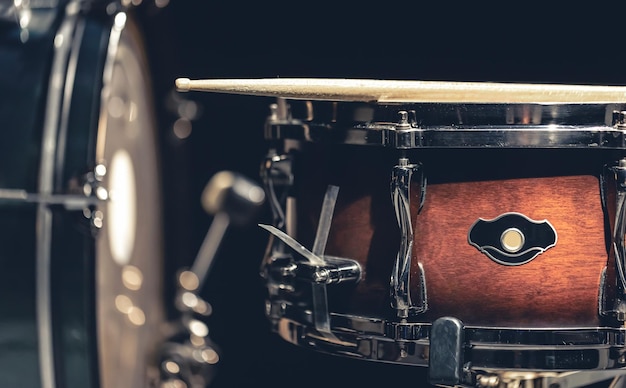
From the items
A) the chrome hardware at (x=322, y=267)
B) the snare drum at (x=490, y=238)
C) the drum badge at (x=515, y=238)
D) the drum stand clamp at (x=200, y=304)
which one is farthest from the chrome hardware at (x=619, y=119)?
the drum stand clamp at (x=200, y=304)

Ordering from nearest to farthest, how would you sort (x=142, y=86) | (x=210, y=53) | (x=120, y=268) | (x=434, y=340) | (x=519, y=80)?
(x=434, y=340)
(x=120, y=268)
(x=142, y=86)
(x=519, y=80)
(x=210, y=53)

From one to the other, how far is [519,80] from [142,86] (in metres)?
0.67

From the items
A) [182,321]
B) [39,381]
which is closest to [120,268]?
[182,321]

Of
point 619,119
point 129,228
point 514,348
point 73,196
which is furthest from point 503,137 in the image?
point 129,228

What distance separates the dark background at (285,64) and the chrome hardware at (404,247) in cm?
64

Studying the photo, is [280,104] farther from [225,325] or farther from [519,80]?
[225,325]

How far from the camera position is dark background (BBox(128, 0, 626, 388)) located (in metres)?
1.61

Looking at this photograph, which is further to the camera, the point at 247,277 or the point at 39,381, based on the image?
the point at 247,277

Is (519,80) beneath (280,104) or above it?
above

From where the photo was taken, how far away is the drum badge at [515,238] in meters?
0.99

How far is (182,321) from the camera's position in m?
1.60

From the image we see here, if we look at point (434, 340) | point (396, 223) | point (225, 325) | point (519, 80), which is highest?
point (519, 80)

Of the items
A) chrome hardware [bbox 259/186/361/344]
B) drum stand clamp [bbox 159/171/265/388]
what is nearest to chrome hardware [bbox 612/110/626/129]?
chrome hardware [bbox 259/186/361/344]

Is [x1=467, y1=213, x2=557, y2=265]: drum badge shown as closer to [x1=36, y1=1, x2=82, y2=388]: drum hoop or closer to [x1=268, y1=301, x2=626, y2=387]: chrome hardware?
[x1=268, y1=301, x2=626, y2=387]: chrome hardware
